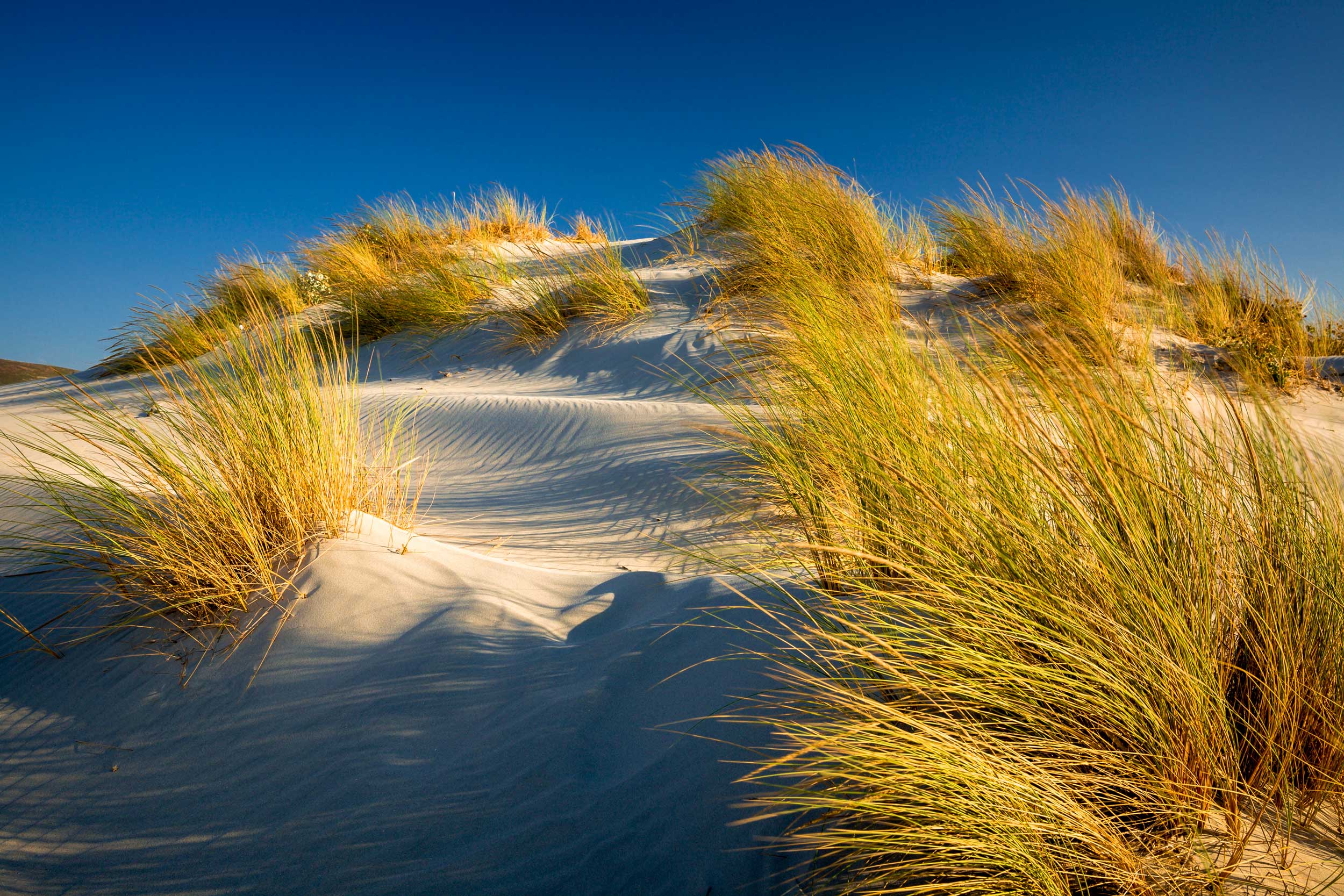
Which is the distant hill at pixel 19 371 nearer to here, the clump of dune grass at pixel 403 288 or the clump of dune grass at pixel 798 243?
the clump of dune grass at pixel 403 288

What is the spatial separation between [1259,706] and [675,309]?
19.7 ft

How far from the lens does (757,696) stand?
5.49ft

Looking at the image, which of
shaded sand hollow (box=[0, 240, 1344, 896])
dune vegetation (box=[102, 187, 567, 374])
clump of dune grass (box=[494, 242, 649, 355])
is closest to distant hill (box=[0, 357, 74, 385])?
dune vegetation (box=[102, 187, 567, 374])

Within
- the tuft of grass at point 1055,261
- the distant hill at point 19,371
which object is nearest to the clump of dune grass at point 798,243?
the tuft of grass at point 1055,261

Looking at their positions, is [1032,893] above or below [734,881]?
above

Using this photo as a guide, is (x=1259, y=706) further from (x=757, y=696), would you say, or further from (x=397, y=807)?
(x=397, y=807)

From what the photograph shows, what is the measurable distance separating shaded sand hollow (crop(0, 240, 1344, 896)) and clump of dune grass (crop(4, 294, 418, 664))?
0.38 ft

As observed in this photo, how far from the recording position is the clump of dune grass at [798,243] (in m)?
5.61

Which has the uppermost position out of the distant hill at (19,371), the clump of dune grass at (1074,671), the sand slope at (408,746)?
the distant hill at (19,371)

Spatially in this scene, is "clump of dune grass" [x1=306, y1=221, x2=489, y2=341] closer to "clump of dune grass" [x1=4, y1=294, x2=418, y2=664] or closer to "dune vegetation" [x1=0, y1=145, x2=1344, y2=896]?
"dune vegetation" [x1=0, y1=145, x2=1344, y2=896]

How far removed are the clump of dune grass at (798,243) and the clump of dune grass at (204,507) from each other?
336cm

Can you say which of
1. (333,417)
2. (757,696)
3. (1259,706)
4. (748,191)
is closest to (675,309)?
(748,191)

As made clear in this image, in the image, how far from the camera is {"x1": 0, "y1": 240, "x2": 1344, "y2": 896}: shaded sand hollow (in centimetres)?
152

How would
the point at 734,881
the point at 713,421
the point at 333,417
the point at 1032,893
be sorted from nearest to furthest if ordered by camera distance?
the point at 1032,893 → the point at 734,881 → the point at 333,417 → the point at 713,421
